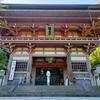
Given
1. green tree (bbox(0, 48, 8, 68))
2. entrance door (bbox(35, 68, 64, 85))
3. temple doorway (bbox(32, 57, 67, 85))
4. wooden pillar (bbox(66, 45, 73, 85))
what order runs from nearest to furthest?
1. wooden pillar (bbox(66, 45, 73, 85))
2. green tree (bbox(0, 48, 8, 68))
3. entrance door (bbox(35, 68, 64, 85))
4. temple doorway (bbox(32, 57, 67, 85))

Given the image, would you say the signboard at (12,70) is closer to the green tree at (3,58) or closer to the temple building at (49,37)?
the temple building at (49,37)

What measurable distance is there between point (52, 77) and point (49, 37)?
3.39 metres

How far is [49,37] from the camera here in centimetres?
1366

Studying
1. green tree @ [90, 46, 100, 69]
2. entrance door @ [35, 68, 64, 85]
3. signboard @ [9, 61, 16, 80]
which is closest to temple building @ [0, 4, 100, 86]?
entrance door @ [35, 68, 64, 85]

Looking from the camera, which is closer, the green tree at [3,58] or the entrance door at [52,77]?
the green tree at [3,58]

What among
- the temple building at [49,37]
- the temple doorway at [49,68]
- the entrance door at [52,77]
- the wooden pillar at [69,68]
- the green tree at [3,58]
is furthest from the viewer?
the temple doorway at [49,68]

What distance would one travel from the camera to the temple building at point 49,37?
13.2 metres

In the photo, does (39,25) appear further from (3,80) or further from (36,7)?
(3,80)

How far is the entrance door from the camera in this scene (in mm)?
14084

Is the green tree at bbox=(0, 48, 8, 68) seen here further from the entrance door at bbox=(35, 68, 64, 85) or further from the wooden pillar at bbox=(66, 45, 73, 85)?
the wooden pillar at bbox=(66, 45, 73, 85)

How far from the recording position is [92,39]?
13.4 meters

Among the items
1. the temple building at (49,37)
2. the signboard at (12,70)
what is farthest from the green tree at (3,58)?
the signboard at (12,70)

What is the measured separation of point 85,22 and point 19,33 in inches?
222

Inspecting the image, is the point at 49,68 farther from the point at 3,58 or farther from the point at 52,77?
the point at 3,58
